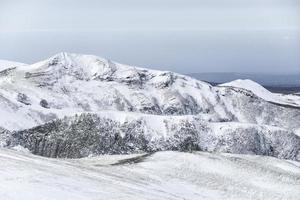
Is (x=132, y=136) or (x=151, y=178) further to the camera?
(x=132, y=136)

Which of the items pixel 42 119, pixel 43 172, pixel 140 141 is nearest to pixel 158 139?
pixel 140 141

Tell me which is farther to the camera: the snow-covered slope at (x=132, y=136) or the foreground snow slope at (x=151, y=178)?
the snow-covered slope at (x=132, y=136)

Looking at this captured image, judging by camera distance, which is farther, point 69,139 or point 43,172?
point 69,139

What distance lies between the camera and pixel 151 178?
58500 millimetres

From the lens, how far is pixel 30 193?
3656cm

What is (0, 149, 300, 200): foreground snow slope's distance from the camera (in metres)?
40.8

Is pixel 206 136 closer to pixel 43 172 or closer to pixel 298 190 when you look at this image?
pixel 298 190

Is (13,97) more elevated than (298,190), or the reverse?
(13,97)

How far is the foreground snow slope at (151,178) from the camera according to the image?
134 feet

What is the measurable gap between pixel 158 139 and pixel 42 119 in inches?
1342

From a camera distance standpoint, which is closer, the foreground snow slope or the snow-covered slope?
the foreground snow slope

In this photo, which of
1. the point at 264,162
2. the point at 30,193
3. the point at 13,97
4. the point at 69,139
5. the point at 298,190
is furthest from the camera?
the point at 13,97

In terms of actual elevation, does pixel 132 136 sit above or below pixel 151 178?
above

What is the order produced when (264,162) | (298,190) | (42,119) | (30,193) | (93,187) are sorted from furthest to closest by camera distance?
(42,119) < (264,162) < (298,190) < (93,187) < (30,193)
